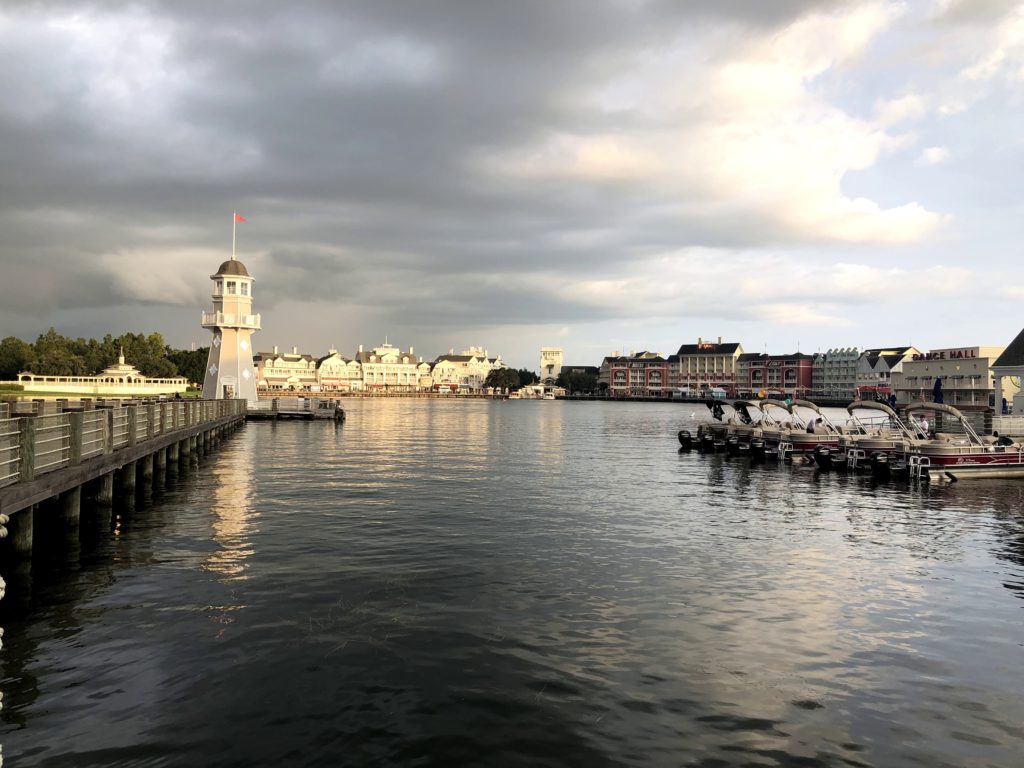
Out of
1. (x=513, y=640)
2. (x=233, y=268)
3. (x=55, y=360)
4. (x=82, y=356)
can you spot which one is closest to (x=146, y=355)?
(x=82, y=356)

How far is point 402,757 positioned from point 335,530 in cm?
1376

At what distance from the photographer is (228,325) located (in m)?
73.4

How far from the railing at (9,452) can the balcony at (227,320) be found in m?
61.9

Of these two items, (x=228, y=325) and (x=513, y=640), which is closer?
(x=513, y=640)

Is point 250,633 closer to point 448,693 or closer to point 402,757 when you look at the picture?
point 448,693

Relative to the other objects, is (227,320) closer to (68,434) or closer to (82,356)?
(68,434)

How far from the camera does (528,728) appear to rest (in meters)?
9.31

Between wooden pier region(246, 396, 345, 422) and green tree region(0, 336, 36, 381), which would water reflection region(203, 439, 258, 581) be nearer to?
wooden pier region(246, 396, 345, 422)

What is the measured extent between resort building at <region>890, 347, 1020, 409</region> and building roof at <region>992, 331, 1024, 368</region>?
42.6 metres

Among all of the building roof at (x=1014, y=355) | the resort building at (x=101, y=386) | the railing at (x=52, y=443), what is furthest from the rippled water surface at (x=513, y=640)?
the resort building at (x=101, y=386)

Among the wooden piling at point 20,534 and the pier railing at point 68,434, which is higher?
the pier railing at point 68,434

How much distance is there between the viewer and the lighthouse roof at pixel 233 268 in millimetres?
75406

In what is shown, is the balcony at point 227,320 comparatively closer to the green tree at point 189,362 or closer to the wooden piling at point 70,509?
the wooden piling at point 70,509

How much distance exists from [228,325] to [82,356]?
93.8 meters
